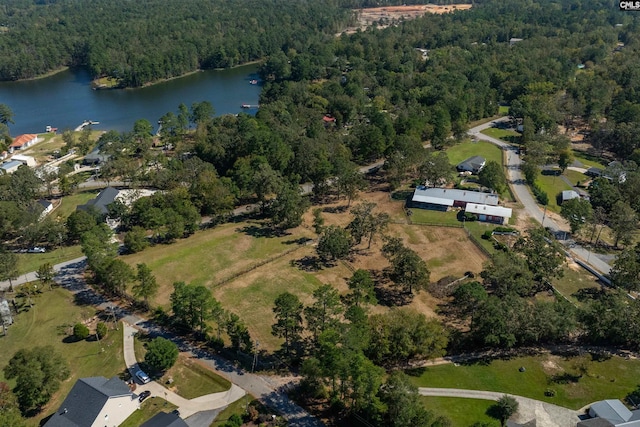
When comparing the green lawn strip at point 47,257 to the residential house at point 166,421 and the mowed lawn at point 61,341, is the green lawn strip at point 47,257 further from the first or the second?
the residential house at point 166,421

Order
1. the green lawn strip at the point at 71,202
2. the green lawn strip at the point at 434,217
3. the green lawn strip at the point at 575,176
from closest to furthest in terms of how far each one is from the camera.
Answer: the green lawn strip at the point at 434,217
the green lawn strip at the point at 71,202
the green lawn strip at the point at 575,176

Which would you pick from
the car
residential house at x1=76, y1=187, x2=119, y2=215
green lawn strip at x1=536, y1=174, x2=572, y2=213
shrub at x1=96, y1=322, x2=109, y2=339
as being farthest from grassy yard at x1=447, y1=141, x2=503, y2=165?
the car

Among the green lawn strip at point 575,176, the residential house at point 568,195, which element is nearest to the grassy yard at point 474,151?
the green lawn strip at point 575,176

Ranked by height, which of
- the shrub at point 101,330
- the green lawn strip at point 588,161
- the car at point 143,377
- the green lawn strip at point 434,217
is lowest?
the green lawn strip at point 588,161

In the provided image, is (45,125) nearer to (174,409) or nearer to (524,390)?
(174,409)

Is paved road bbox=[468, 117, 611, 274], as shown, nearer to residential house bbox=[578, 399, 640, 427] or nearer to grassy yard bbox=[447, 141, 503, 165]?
grassy yard bbox=[447, 141, 503, 165]
